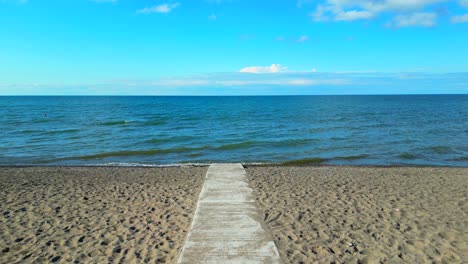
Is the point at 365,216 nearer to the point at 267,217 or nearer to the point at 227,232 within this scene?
the point at 267,217

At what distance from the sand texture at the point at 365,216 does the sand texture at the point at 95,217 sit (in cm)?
214

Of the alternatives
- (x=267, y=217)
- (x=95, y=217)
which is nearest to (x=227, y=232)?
(x=267, y=217)

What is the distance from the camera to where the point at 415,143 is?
67.8 feet

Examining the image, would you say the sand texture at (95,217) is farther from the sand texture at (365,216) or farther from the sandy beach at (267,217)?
the sand texture at (365,216)

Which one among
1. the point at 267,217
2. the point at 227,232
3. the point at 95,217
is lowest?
the point at 95,217

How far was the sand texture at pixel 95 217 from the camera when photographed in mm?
5414

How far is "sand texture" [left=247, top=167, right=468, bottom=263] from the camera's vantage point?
17.8 ft

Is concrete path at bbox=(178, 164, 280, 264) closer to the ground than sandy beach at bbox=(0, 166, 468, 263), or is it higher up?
higher up

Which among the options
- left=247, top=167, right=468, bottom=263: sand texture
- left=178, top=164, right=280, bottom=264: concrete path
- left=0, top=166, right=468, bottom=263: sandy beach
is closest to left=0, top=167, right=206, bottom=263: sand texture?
left=0, top=166, right=468, bottom=263: sandy beach

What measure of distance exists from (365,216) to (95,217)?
245 inches

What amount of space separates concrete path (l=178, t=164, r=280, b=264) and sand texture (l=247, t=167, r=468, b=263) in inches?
12.5

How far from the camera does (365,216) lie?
282 inches

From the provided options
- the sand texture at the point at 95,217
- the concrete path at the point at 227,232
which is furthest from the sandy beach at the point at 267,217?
the concrete path at the point at 227,232

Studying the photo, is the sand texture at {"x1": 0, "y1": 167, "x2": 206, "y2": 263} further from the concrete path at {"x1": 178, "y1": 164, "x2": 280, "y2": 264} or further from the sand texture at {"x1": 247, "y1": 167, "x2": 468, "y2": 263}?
the sand texture at {"x1": 247, "y1": 167, "x2": 468, "y2": 263}
